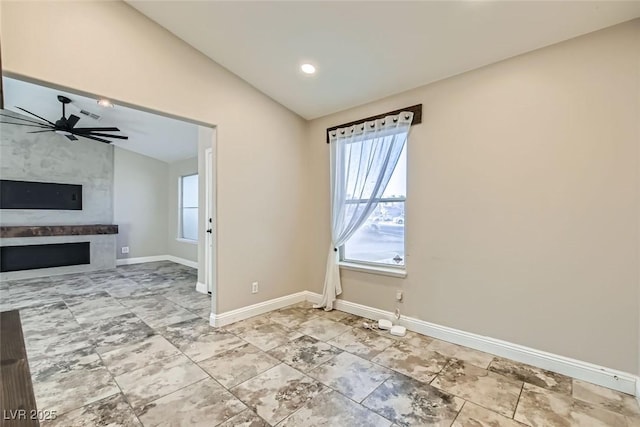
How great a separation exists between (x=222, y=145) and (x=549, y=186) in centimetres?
306

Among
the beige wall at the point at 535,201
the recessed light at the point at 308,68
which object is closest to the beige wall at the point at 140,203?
the recessed light at the point at 308,68

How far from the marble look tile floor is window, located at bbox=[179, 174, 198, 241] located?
11.6 ft

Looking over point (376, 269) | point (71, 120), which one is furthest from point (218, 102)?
point (71, 120)

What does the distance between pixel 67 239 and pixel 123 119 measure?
286 cm

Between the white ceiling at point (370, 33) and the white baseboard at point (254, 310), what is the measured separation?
8.64 feet

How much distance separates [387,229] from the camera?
3.38 m

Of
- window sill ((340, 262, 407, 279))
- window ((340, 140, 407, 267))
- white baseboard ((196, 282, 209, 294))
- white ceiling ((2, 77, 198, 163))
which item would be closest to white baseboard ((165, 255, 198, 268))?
white baseboard ((196, 282, 209, 294))

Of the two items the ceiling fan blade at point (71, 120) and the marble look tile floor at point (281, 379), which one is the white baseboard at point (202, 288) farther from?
the ceiling fan blade at point (71, 120)

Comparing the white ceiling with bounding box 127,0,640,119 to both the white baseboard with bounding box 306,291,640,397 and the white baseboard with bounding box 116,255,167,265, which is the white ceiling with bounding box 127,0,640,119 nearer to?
the white baseboard with bounding box 306,291,640,397

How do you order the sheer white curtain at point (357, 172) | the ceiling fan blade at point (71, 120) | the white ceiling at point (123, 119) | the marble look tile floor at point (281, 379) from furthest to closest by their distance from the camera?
the ceiling fan blade at point (71, 120)
the white ceiling at point (123, 119)
the sheer white curtain at point (357, 172)
the marble look tile floor at point (281, 379)

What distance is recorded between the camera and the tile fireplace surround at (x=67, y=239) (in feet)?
17.6

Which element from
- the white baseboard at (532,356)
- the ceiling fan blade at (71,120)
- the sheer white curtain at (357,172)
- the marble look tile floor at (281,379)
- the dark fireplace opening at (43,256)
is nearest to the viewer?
the marble look tile floor at (281,379)

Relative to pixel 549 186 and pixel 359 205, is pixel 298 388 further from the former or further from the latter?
pixel 549 186

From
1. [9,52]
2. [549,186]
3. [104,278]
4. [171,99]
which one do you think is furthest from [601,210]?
[104,278]
